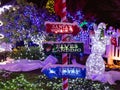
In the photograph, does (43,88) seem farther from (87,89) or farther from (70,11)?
(70,11)

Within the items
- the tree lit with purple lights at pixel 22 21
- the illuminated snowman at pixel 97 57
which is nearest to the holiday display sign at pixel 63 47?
the illuminated snowman at pixel 97 57

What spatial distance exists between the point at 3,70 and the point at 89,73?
346cm

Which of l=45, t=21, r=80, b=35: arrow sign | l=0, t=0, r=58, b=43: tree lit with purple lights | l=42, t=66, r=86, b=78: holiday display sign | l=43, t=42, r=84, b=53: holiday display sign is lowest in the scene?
l=42, t=66, r=86, b=78: holiday display sign

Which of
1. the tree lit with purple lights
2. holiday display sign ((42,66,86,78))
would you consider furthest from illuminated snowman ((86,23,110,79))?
the tree lit with purple lights

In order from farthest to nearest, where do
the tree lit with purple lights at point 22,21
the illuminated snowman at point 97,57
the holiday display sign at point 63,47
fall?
the tree lit with purple lights at point 22,21, the illuminated snowman at point 97,57, the holiday display sign at point 63,47

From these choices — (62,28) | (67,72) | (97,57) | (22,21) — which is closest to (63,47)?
(62,28)

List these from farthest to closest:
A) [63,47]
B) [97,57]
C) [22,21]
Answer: [22,21] → [97,57] → [63,47]

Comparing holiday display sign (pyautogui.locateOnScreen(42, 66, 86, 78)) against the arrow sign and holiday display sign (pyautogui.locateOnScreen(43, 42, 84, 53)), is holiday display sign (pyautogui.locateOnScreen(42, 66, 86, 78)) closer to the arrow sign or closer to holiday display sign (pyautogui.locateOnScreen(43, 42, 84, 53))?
holiday display sign (pyautogui.locateOnScreen(43, 42, 84, 53))

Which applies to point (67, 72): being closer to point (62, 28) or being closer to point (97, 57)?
point (62, 28)

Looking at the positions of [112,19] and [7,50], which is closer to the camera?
[7,50]

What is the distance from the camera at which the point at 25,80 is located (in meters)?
12.1

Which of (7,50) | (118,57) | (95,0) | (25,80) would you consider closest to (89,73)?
(25,80)

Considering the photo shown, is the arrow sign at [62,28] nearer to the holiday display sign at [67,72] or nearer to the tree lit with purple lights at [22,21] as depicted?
the holiday display sign at [67,72]

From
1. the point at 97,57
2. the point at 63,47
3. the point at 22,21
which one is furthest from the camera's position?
the point at 22,21
